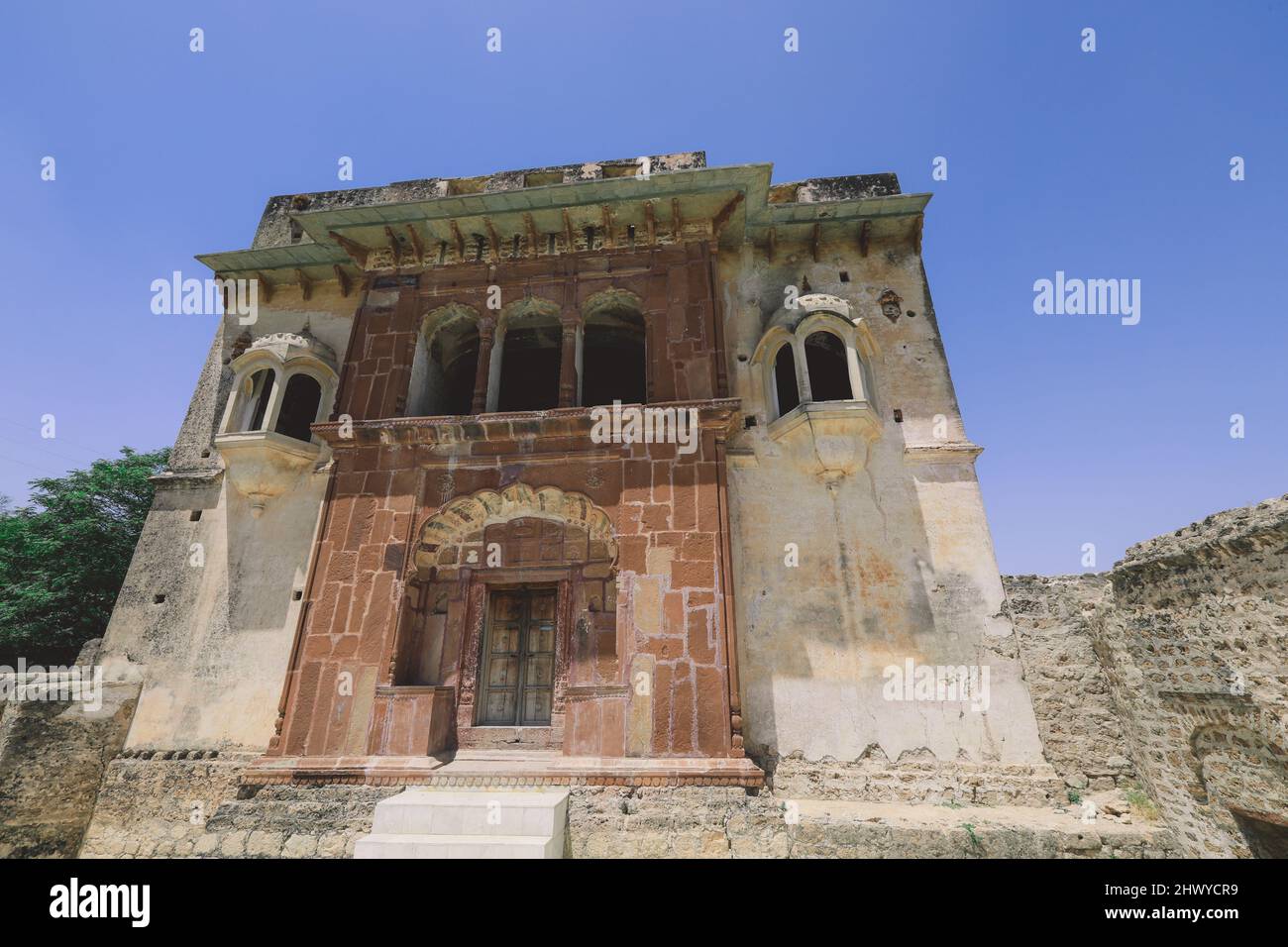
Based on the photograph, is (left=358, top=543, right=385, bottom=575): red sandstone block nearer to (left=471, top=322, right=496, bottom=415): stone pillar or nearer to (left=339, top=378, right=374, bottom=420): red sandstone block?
(left=339, top=378, right=374, bottom=420): red sandstone block

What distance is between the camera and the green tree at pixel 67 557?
17.1m

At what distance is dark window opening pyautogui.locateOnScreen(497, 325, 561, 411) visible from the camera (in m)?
11.6

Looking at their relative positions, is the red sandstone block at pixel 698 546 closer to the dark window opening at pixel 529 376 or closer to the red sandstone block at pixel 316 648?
the red sandstone block at pixel 316 648

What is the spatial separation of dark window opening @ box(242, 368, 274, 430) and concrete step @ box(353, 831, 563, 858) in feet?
27.0

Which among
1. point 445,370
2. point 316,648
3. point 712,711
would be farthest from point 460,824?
point 445,370

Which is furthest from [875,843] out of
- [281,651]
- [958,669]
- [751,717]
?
[281,651]

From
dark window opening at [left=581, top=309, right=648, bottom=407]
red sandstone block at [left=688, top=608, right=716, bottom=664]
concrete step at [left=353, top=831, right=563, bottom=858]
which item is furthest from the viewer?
dark window opening at [left=581, top=309, right=648, bottom=407]

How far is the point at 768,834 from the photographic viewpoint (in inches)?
232

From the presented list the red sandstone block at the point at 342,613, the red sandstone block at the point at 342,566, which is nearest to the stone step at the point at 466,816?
the red sandstone block at the point at 342,613

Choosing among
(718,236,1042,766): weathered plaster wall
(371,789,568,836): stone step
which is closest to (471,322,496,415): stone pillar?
(718,236,1042,766): weathered plaster wall

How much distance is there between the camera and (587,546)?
26.9 ft
